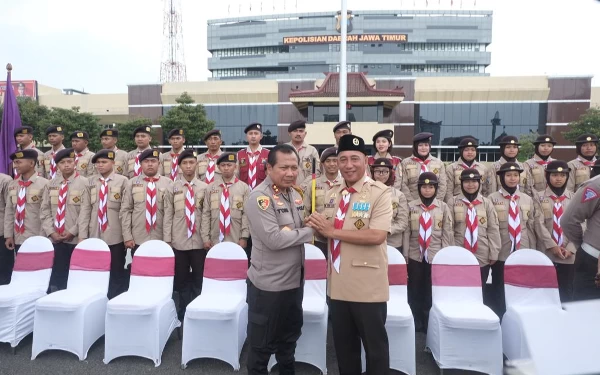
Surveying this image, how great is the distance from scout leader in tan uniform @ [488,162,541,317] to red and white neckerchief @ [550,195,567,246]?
0.15m

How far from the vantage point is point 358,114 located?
99.0 feet

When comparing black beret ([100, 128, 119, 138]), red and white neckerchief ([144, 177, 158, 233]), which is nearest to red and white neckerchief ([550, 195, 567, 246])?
red and white neckerchief ([144, 177, 158, 233])

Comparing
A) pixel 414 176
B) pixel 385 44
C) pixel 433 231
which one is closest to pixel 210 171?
pixel 414 176

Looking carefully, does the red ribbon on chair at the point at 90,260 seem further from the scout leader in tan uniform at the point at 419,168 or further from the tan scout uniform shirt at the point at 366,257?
the scout leader in tan uniform at the point at 419,168

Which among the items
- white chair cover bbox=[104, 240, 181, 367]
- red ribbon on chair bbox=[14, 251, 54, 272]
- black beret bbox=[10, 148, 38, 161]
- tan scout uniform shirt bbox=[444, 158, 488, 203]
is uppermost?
black beret bbox=[10, 148, 38, 161]

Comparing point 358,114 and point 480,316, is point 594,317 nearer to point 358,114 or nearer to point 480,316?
point 480,316

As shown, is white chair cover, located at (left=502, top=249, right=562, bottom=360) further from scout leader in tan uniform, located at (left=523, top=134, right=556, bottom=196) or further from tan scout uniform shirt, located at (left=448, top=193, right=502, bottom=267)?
scout leader in tan uniform, located at (left=523, top=134, right=556, bottom=196)

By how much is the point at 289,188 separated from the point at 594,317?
1971 mm

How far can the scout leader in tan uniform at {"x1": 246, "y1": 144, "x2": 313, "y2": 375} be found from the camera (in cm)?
264

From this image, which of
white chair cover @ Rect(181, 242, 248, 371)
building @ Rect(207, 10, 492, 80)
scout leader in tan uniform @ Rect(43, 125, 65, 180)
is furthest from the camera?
building @ Rect(207, 10, 492, 80)

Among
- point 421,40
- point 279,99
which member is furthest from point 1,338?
point 421,40

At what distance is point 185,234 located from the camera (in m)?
4.57

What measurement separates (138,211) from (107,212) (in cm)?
40

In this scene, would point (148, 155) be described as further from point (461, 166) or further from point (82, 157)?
point (461, 166)
